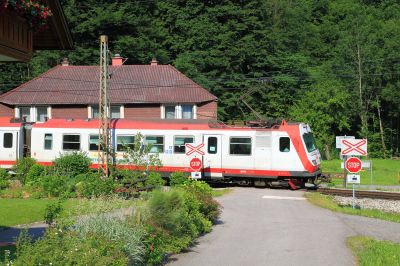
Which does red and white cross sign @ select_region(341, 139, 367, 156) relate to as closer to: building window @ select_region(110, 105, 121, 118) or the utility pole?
the utility pole

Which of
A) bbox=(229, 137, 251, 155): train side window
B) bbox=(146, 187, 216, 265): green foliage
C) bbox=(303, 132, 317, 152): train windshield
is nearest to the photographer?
bbox=(146, 187, 216, 265): green foliage

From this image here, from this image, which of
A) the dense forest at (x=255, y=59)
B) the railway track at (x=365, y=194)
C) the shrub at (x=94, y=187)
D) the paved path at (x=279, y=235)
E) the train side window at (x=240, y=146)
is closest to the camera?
the paved path at (x=279, y=235)

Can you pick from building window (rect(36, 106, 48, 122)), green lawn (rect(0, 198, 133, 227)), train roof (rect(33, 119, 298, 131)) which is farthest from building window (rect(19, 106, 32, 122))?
green lawn (rect(0, 198, 133, 227))

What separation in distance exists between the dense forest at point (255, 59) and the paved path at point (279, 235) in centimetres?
3639

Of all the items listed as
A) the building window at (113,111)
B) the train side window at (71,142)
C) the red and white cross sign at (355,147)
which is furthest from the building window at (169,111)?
the red and white cross sign at (355,147)

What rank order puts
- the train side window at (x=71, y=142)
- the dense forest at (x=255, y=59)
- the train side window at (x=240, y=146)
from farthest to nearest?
the dense forest at (x=255, y=59) < the train side window at (x=71, y=142) < the train side window at (x=240, y=146)

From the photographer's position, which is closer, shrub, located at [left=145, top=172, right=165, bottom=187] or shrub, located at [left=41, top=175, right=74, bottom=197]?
shrub, located at [left=41, top=175, right=74, bottom=197]

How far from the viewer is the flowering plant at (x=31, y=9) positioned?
6.96 metres

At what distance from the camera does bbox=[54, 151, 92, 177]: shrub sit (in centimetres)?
2653

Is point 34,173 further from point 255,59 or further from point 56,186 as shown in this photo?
point 255,59

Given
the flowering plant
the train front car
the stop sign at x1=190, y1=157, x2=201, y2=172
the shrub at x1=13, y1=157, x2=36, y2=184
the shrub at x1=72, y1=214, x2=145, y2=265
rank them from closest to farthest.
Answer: the flowering plant < the shrub at x1=72, y1=214, x2=145, y2=265 < the stop sign at x1=190, y1=157, x2=201, y2=172 < the train front car < the shrub at x1=13, y1=157, x2=36, y2=184

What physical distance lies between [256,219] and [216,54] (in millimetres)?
42519

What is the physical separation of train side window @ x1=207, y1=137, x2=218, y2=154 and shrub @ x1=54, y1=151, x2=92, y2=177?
605cm

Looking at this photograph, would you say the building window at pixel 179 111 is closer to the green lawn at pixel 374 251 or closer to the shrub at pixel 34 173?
the shrub at pixel 34 173
